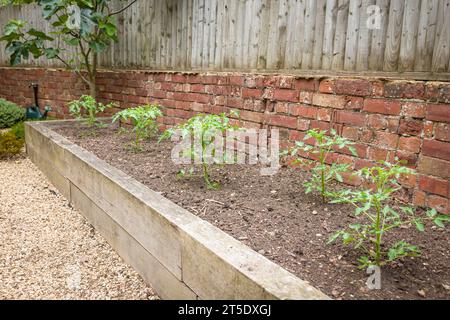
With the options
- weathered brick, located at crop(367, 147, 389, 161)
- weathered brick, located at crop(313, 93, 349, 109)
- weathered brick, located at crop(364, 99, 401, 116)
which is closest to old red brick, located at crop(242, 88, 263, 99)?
weathered brick, located at crop(313, 93, 349, 109)

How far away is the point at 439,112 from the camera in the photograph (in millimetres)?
2129

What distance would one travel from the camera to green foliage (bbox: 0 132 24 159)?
515cm

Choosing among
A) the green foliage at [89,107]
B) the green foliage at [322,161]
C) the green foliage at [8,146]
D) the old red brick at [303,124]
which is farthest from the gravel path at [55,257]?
the old red brick at [303,124]

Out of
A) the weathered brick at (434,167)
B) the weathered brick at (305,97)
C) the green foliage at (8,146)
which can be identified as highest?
the weathered brick at (305,97)

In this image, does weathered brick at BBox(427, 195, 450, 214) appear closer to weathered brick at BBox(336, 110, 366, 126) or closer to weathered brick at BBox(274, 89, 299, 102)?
weathered brick at BBox(336, 110, 366, 126)

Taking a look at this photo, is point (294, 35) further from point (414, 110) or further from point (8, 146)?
point (8, 146)

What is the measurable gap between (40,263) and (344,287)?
2.06 m

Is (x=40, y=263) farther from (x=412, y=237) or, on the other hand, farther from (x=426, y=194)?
(x=426, y=194)

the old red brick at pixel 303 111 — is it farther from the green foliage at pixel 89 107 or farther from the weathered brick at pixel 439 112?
the green foliage at pixel 89 107

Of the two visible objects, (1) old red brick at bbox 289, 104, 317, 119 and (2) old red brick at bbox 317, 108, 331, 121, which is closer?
(2) old red brick at bbox 317, 108, 331, 121

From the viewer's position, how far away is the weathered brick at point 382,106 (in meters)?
2.35

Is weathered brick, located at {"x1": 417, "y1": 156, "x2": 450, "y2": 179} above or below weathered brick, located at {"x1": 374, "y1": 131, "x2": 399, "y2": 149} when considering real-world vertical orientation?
below

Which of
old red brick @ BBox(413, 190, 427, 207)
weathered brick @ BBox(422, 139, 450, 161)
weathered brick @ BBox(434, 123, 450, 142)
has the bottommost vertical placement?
old red brick @ BBox(413, 190, 427, 207)

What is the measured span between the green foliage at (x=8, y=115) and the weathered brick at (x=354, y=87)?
6.44 meters
